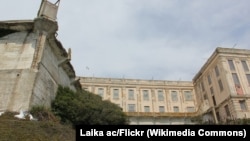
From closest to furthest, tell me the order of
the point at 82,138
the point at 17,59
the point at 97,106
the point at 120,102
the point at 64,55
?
1. the point at 82,138
2. the point at 17,59
3. the point at 97,106
4. the point at 64,55
5. the point at 120,102

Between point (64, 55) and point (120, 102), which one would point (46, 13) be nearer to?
point (64, 55)

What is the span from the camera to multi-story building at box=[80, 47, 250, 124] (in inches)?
1540

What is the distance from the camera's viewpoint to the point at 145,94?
1991 inches

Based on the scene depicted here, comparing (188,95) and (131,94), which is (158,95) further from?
(188,95)

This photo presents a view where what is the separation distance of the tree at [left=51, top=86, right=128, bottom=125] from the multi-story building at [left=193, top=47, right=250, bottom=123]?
21.6 metres

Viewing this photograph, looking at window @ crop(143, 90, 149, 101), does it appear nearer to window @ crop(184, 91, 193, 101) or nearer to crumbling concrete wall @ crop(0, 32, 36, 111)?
window @ crop(184, 91, 193, 101)

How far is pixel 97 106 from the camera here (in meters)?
22.4

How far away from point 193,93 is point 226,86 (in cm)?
1281

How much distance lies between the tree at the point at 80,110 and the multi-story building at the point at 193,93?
622 inches

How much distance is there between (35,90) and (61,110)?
135 inches

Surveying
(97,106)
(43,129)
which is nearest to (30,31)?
(97,106)

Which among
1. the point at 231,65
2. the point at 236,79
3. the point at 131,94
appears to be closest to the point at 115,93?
the point at 131,94

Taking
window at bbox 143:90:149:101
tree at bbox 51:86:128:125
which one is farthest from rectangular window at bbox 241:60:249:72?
tree at bbox 51:86:128:125

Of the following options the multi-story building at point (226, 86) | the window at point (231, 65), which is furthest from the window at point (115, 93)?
the window at point (231, 65)
